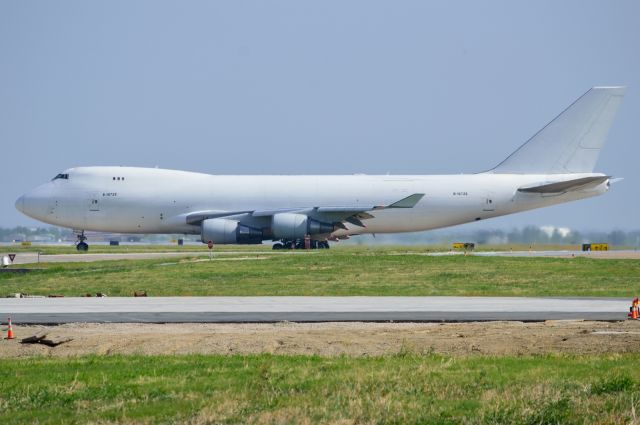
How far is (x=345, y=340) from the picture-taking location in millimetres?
17938

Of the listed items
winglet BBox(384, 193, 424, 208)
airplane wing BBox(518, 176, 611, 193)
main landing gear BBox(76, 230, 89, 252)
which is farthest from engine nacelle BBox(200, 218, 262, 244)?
airplane wing BBox(518, 176, 611, 193)

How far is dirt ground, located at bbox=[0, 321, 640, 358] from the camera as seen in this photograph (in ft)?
55.9

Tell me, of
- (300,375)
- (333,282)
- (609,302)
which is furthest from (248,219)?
(300,375)

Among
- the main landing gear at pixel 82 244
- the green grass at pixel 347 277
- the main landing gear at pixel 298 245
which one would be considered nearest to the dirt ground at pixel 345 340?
the green grass at pixel 347 277

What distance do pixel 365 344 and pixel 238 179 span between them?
50.1 m

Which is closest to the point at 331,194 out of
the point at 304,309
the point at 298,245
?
the point at 298,245

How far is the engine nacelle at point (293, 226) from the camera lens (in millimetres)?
62531

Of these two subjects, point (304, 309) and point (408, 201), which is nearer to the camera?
point (304, 309)

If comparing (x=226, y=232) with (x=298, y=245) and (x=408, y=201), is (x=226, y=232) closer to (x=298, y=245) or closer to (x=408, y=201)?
(x=298, y=245)

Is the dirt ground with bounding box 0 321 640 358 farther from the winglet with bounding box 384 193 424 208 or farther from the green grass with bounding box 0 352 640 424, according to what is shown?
the winglet with bounding box 384 193 424 208

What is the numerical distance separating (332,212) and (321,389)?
50.1 m

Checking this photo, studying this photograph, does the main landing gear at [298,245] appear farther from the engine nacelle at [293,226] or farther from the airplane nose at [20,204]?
the airplane nose at [20,204]

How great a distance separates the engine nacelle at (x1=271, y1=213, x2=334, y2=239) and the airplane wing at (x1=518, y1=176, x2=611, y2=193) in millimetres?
14031

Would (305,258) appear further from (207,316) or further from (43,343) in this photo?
(43,343)
